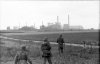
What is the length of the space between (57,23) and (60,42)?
108774mm

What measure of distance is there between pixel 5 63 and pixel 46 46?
4053mm

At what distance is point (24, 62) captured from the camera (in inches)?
280

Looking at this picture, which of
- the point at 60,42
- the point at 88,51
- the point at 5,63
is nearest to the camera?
the point at 5,63

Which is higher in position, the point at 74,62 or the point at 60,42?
the point at 60,42

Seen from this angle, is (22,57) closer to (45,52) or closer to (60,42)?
(45,52)

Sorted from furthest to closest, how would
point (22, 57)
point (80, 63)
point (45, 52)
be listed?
point (80, 63) → point (45, 52) → point (22, 57)

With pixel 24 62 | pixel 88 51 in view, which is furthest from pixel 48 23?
pixel 24 62

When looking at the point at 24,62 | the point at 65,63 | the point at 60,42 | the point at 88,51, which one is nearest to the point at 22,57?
the point at 24,62

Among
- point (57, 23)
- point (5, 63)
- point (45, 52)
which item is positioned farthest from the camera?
point (57, 23)

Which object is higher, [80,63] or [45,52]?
[45,52]

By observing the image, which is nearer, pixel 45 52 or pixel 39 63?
pixel 45 52

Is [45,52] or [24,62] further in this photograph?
[45,52]

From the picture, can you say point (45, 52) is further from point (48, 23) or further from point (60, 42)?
point (48, 23)

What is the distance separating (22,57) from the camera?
711 cm
